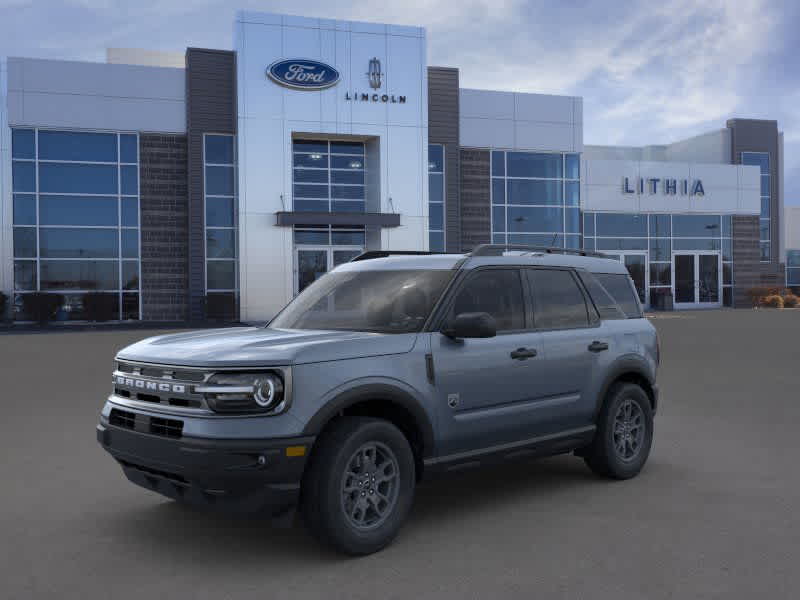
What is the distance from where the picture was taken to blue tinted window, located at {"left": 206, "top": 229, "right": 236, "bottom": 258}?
3195cm

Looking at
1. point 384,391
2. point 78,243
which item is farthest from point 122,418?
point 78,243

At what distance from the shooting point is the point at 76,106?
3058 centimetres

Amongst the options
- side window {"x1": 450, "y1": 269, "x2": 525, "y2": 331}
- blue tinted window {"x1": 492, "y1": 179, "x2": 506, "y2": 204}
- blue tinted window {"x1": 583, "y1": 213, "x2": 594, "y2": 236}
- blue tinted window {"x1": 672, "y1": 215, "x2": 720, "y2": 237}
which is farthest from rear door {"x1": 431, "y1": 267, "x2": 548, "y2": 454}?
blue tinted window {"x1": 672, "y1": 215, "x2": 720, "y2": 237}

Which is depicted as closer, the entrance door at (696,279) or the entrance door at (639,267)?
the entrance door at (639,267)

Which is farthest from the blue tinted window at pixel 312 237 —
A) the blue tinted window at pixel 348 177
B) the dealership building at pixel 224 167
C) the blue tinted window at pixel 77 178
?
the blue tinted window at pixel 77 178

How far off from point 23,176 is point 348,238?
1211 centimetres

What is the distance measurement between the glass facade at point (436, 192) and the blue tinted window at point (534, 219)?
11.5 ft

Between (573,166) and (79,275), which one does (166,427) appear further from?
(573,166)

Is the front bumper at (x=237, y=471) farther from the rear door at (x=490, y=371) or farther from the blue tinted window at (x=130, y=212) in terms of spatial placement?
the blue tinted window at (x=130, y=212)

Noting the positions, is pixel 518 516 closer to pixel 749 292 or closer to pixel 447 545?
pixel 447 545

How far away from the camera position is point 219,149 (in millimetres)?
31969

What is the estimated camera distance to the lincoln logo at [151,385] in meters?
4.78

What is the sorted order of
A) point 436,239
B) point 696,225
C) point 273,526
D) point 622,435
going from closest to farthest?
point 273,526, point 622,435, point 436,239, point 696,225

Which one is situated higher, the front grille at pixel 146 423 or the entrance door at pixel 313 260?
the entrance door at pixel 313 260
